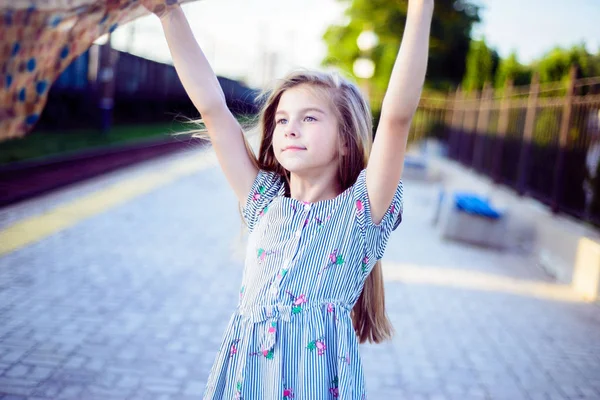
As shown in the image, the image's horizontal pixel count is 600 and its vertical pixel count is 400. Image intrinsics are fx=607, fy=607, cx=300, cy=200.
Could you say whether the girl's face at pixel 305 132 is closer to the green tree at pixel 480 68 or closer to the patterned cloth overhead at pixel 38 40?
the patterned cloth overhead at pixel 38 40

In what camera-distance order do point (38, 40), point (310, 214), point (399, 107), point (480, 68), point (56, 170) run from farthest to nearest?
point (480, 68) < point (56, 170) < point (38, 40) < point (310, 214) < point (399, 107)

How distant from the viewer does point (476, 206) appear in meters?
7.98

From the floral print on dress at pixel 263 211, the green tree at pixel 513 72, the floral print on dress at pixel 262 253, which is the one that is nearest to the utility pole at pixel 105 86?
the green tree at pixel 513 72

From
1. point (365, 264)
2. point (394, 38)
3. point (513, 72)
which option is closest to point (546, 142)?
point (365, 264)

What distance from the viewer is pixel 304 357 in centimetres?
166

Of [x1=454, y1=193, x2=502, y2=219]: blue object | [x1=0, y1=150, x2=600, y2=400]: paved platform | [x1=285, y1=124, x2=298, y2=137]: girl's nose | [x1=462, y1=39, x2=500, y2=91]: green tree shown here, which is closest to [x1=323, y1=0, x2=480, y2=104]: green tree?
[x1=462, y1=39, x2=500, y2=91]: green tree

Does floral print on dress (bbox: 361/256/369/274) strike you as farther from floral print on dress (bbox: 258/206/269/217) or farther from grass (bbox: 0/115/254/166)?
grass (bbox: 0/115/254/166)

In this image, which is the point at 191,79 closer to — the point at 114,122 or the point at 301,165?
the point at 301,165

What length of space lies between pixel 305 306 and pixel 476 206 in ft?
22.0

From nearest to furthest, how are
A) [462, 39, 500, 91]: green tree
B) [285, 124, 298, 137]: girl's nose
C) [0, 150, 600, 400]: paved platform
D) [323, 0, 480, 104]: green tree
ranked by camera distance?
[285, 124, 298, 137]: girl's nose, [0, 150, 600, 400]: paved platform, [462, 39, 500, 91]: green tree, [323, 0, 480, 104]: green tree

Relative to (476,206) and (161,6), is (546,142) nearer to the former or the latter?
(476,206)

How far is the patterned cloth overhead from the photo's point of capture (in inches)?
72.9

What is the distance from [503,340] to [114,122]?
76.0ft

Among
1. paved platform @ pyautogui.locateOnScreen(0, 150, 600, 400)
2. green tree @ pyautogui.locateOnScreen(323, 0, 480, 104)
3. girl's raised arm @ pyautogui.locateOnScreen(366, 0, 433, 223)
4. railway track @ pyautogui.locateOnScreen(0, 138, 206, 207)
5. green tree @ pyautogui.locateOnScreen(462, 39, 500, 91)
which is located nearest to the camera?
girl's raised arm @ pyautogui.locateOnScreen(366, 0, 433, 223)
